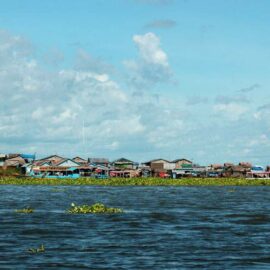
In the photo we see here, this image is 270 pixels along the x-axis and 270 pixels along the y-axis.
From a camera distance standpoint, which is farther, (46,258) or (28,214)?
(28,214)

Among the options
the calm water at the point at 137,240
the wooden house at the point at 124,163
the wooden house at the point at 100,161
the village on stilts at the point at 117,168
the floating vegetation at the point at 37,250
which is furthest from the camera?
the wooden house at the point at 100,161

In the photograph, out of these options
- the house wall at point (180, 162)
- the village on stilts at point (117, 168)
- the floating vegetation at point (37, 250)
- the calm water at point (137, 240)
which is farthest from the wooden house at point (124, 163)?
the floating vegetation at point (37, 250)

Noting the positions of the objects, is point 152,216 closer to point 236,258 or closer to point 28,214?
point 28,214

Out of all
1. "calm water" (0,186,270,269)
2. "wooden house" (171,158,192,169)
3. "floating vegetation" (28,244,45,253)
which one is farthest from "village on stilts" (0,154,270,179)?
"floating vegetation" (28,244,45,253)

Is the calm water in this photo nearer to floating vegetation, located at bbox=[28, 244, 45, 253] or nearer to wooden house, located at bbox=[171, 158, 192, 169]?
floating vegetation, located at bbox=[28, 244, 45, 253]

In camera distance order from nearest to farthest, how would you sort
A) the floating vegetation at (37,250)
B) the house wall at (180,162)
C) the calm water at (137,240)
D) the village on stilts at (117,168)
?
the calm water at (137,240) → the floating vegetation at (37,250) → the village on stilts at (117,168) → the house wall at (180,162)

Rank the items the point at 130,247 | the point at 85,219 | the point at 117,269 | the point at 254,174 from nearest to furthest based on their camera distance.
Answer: the point at 117,269 → the point at 130,247 → the point at 85,219 → the point at 254,174

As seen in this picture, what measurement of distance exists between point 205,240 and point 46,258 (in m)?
8.19

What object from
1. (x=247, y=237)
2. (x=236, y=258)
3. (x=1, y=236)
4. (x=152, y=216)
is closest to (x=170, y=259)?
(x=236, y=258)

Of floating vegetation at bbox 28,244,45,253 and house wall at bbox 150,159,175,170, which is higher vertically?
house wall at bbox 150,159,175,170

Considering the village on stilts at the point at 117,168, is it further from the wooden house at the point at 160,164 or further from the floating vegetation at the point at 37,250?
the floating vegetation at the point at 37,250

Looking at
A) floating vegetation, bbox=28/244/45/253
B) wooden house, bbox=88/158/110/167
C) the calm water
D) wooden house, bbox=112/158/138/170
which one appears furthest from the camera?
wooden house, bbox=88/158/110/167

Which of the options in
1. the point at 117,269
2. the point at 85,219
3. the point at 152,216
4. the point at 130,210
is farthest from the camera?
the point at 130,210

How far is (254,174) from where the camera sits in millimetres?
169375
